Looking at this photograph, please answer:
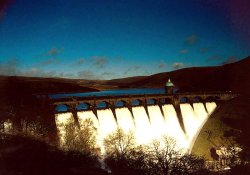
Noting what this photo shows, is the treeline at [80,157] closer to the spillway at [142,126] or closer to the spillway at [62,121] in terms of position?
the spillway at [62,121]

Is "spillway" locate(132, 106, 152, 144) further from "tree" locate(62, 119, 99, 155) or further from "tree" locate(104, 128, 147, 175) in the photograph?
"tree" locate(62, 119, 99, 155)

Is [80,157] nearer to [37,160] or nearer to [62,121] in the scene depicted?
[37,160]

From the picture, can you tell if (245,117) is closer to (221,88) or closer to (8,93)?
(8,93)

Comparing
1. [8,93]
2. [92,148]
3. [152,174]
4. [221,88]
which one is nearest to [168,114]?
[92,148]

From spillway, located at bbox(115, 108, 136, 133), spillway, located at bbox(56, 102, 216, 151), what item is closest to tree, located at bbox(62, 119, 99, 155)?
spillway, located at bbox(56, 102, 216, 151)

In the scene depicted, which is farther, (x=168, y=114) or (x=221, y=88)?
(x=221, y=88)

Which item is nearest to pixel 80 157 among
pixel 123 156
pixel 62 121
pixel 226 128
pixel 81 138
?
pixel 81 138
